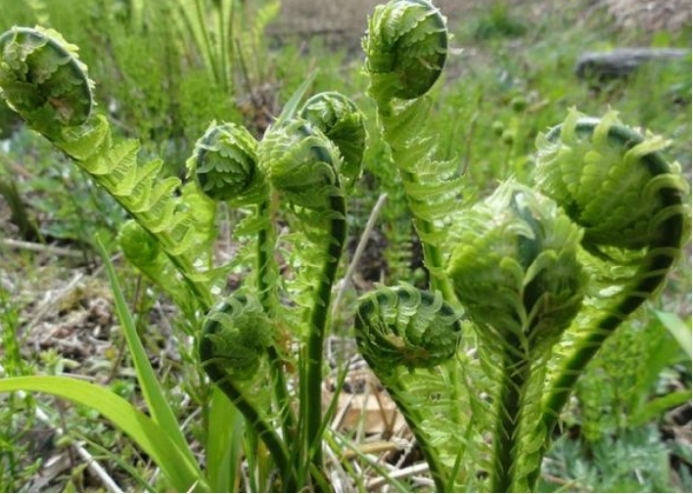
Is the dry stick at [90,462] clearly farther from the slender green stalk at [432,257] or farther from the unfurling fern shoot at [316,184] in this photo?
the slender green stalk at [432,257]

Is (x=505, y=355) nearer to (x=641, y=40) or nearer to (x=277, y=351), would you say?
(x=277, y=351)

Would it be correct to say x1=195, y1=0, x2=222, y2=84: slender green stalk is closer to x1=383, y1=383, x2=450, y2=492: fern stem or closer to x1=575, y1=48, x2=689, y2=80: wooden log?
x1=575, y1=48, x2=689, y2=80: wooden log

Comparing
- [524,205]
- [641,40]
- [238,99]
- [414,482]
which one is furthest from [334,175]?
[641,40]

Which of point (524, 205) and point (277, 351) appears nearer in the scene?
point (524, 205)

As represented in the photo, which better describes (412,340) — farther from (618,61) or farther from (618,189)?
(618,61)

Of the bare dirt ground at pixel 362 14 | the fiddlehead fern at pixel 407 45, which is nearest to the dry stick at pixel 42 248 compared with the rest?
the fiddlehead fern at pixel 407 45

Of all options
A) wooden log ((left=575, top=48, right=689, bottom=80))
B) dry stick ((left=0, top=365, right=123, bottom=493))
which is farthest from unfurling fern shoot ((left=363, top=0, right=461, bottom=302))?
wooden log ((left=575, top=48, right=689, bottom=80))
